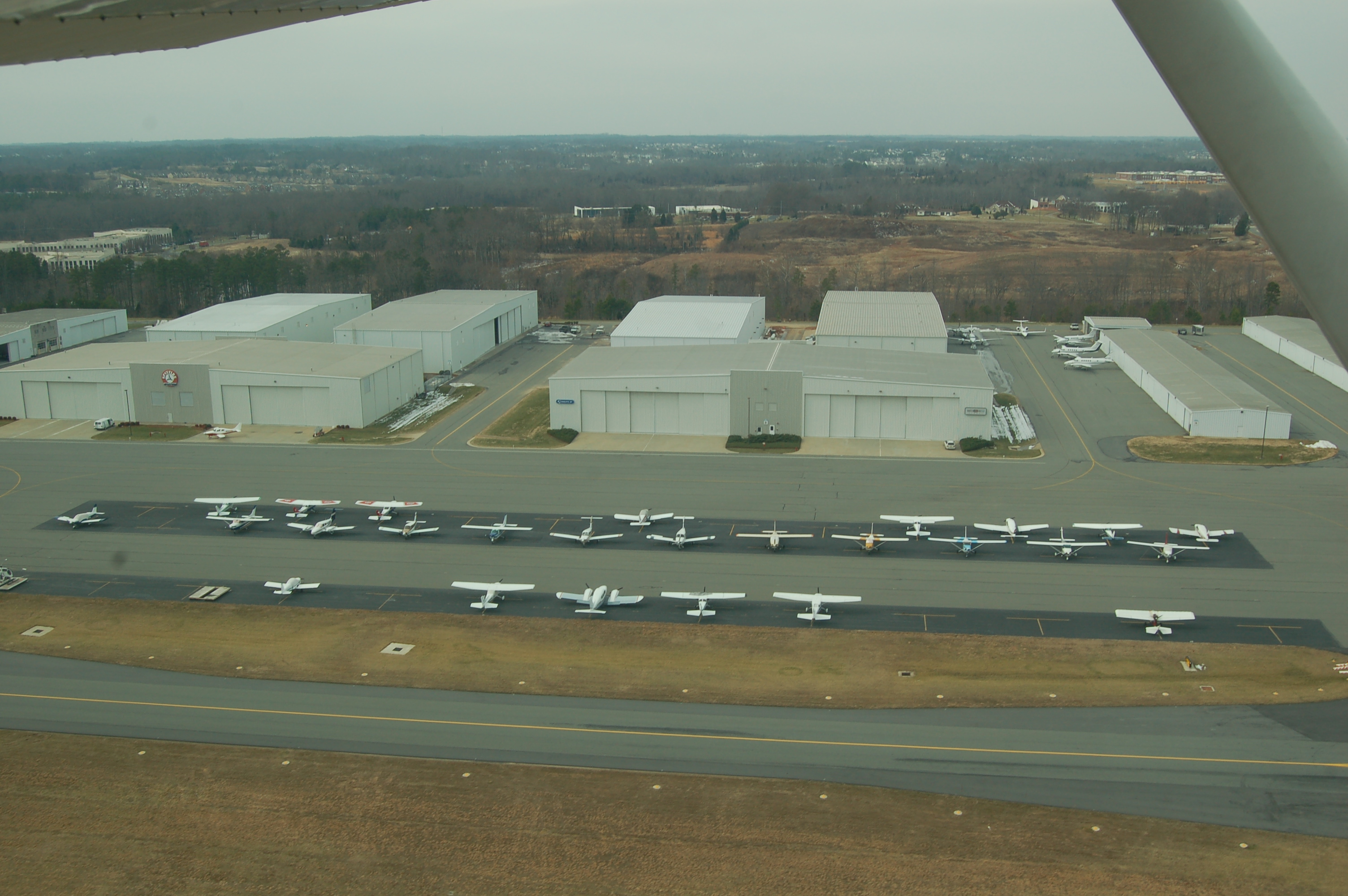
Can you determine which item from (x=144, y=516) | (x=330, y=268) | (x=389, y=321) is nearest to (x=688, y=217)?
(x=330, y=268)

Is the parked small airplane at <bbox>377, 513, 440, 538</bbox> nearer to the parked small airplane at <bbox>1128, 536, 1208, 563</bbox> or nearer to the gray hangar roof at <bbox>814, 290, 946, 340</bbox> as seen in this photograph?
the parked small airplane at <bbox>1128, 536, 1208, 563</bbox>

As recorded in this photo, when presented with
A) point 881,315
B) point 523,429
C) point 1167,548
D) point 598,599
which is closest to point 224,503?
point 523,429

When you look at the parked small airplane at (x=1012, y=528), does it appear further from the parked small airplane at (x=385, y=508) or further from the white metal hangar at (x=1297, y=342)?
the white metal hangar at (x=1297, y=342)

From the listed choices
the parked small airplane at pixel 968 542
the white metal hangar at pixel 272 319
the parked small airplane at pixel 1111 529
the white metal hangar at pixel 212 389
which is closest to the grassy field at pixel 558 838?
the parked small airplane at pixel 968 542

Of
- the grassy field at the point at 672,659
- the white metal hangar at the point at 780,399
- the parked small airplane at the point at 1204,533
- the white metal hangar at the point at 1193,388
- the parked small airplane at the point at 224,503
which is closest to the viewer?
the grassy field at the point at 672,659

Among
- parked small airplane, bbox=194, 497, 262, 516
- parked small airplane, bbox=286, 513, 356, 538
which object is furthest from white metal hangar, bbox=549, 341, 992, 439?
parked small airplane, bbox=194, 497, 262, 516

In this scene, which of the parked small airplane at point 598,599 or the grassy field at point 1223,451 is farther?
the grassy field at point 1223,451
